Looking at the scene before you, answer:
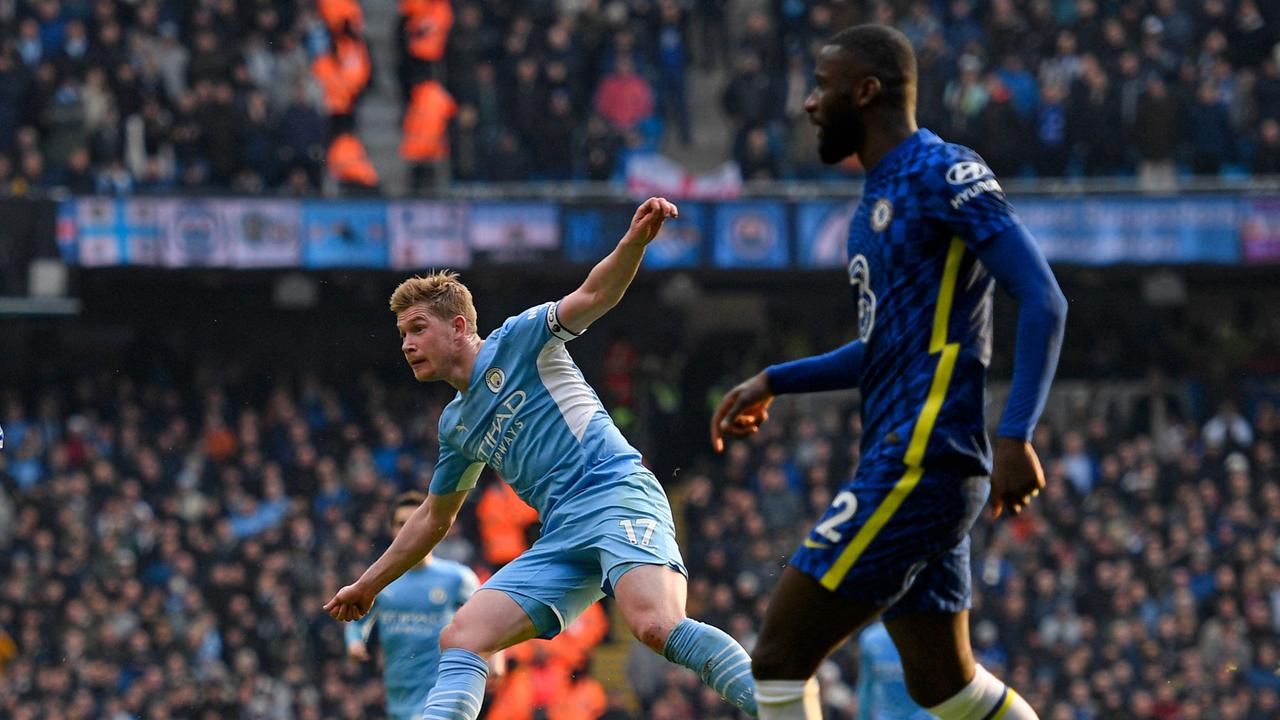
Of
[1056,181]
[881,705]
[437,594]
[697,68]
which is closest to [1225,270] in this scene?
[1056,181]

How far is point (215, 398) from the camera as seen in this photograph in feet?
72.2

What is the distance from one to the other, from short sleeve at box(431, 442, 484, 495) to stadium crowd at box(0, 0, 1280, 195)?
Result: 15.1 metres

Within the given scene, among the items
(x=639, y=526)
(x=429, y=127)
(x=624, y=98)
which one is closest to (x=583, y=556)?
(x=639, y=526)

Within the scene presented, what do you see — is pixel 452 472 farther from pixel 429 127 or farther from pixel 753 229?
pixel 429 127

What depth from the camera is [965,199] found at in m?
4.77

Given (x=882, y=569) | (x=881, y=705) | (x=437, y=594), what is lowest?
(x=881, y=705)

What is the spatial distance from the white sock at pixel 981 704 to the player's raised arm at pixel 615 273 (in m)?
1.90

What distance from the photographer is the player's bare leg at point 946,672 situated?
498 centimetres

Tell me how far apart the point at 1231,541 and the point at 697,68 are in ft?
31.2

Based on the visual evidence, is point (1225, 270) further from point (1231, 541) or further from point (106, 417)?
point (106, 417)

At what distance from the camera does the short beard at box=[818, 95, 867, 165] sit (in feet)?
16.6

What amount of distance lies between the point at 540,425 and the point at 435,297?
2.00 feet

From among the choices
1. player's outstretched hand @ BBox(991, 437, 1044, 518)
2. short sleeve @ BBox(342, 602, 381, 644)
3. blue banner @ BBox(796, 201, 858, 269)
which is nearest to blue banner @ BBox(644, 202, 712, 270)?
blue banner @ BBox(796, 201, 858, 269)

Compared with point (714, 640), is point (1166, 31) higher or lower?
higher
